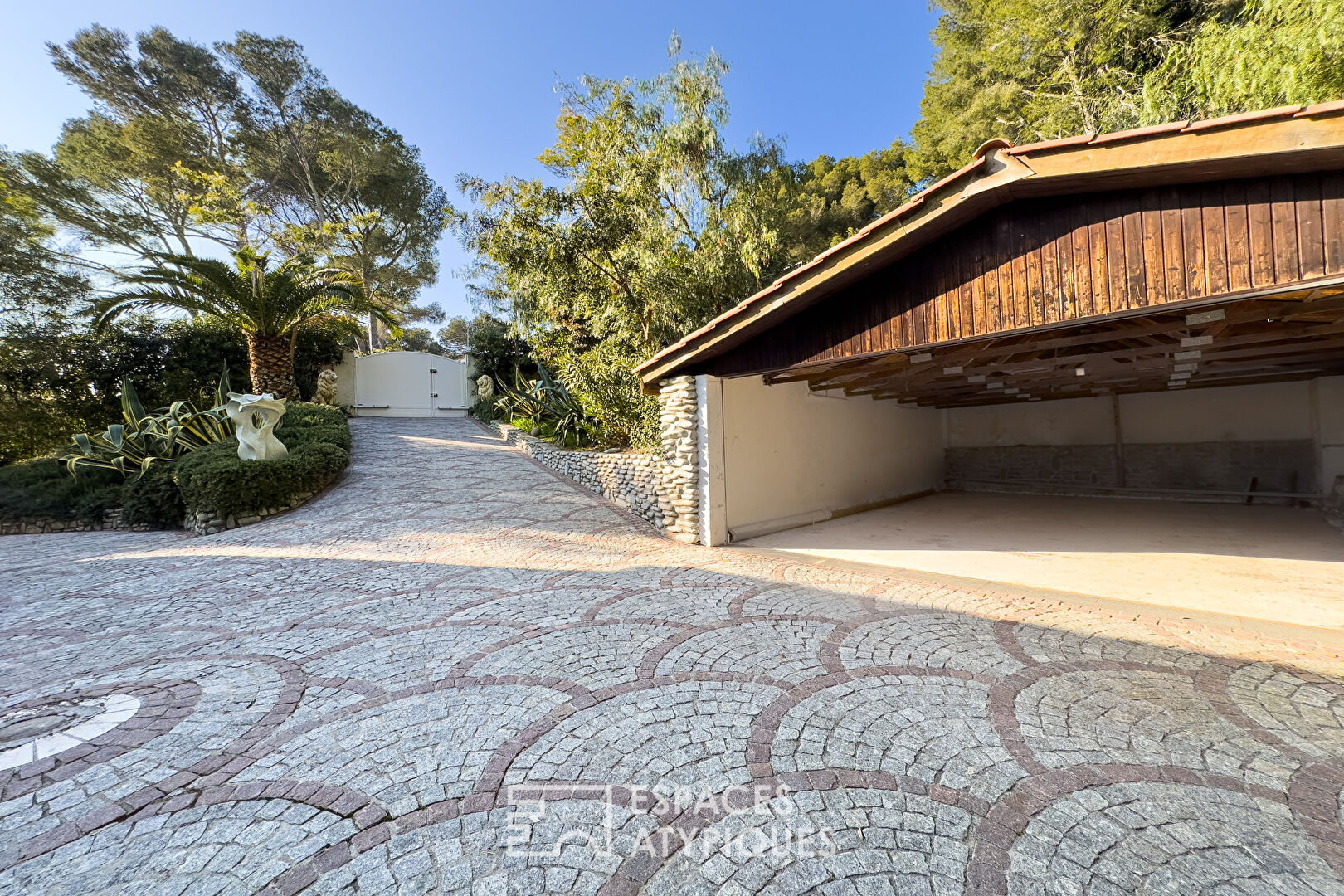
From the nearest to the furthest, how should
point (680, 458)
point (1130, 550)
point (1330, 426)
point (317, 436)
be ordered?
1. point (1130, 550)
2. point (680, 458)
3. point (1330, 426)
4. point (317, 436)

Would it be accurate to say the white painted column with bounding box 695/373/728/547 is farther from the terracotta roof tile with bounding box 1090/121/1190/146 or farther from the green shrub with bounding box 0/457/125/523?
the green shrub with bounding box 0/457/125/523

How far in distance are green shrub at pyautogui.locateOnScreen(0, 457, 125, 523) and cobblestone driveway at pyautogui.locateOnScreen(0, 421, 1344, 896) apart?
5295 mm

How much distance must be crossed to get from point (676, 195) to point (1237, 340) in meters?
7.77

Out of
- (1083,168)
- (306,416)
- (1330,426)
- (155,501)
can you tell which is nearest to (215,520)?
(155,501)

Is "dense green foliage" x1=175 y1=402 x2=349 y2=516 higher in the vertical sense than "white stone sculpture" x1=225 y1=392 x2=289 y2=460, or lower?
lower

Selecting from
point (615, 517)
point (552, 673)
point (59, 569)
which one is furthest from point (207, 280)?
point (552, 673)

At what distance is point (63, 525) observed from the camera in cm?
816

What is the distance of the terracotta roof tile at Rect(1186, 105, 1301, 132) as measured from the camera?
9.41 ft

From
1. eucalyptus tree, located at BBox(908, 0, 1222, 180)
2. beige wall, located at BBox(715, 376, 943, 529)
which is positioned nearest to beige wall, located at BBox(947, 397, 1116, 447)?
beige wall, located at BBox(715, 376, 943, 529)

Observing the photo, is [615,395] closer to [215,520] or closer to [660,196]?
[660,196]

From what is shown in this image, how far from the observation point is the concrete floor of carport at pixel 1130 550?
13.7 ft

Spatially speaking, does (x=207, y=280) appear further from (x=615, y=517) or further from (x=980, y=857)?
(x=980, y=857)

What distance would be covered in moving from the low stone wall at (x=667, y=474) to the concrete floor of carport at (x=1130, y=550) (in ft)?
3.22

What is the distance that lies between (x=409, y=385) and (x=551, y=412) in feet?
31.1
